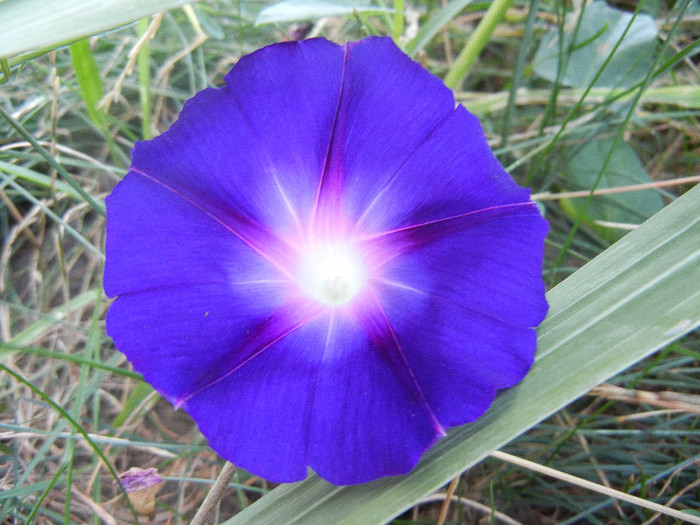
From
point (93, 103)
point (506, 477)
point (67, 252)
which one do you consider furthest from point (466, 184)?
point (67, 252)

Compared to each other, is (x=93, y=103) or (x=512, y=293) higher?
(x=93, y=103)

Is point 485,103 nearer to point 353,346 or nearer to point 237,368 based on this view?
point 353,346

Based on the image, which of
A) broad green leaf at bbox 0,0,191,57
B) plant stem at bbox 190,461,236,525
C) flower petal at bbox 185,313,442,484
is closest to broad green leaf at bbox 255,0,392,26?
broad green leaf at bbox 0,0,191,57

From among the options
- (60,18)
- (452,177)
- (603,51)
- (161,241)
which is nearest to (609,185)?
(603,51)

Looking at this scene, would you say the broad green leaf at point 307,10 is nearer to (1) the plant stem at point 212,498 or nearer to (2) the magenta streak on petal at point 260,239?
(2) the magenta streak on petal at point 260,239

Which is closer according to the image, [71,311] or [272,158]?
[272,158]

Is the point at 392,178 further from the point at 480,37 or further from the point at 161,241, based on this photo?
the point at 480,37

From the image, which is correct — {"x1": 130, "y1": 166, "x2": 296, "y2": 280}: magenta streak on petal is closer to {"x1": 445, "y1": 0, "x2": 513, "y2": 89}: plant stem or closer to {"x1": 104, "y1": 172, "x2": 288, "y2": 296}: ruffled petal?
{"x1": 104, "y1": 172, "x2": 288, "y2": 296}: ruffled petal
